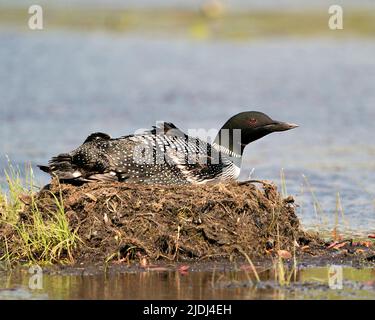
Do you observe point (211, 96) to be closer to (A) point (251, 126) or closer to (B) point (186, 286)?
(A) point (251, 126)

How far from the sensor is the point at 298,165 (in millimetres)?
12695

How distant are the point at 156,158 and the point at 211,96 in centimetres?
883

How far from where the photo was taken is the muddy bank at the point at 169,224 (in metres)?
7.86

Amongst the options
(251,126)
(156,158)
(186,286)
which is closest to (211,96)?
(251,126)

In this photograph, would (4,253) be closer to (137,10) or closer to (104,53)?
(104,53)

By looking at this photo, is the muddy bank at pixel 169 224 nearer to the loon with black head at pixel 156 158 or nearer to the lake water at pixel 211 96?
the loon with black head at pixel 156 158

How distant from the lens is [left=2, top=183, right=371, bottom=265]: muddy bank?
7859 mm

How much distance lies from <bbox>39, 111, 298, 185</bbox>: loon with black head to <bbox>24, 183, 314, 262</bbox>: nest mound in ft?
0.90

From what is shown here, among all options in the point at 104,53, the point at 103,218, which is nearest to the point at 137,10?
the point at 104,53

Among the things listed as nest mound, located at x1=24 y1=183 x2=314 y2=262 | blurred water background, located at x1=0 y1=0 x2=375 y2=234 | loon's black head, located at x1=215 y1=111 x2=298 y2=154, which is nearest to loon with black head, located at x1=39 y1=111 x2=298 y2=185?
loon's black head, located at x1=215 y1=111 x2=298 y2=154

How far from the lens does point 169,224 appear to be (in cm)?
798

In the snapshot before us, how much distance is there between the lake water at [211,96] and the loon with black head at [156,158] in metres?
1.22

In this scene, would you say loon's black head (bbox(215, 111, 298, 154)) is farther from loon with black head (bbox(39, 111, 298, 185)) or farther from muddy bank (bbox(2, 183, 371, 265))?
muddy bank (bbox(2, 183, 371, 265))
